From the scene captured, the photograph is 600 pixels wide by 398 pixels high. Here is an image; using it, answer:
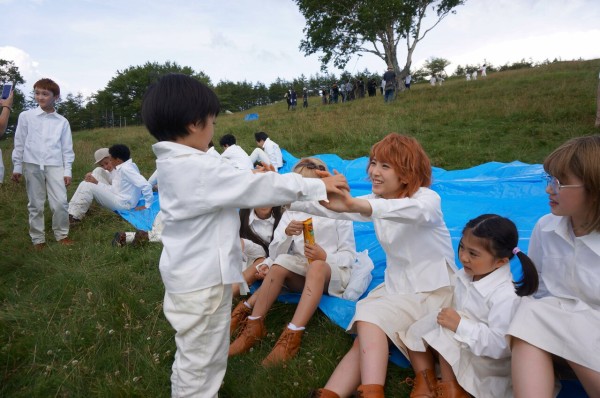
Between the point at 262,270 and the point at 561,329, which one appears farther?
the point at 262,270

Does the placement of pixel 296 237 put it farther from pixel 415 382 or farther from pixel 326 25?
pixel 326 25

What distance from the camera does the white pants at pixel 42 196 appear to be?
4711mm

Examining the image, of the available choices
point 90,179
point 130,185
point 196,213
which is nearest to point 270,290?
point 196,213

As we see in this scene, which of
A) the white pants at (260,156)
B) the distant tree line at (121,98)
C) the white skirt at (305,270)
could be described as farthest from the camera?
the distant tree line at (121,98)

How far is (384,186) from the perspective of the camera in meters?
2.37

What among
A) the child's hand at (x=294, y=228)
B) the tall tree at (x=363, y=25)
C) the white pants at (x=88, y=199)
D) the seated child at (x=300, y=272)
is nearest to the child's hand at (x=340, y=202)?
the seated child at (x=300, y=272)

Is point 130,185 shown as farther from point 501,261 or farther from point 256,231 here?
point 501,261

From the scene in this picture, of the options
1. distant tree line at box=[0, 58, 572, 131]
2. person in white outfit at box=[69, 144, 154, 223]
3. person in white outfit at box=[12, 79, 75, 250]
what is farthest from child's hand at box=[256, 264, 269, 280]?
distant tree line at box=[0, 58, 572, 131]

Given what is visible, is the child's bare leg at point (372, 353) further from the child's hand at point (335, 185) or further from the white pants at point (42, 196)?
the white pants at point (42, 196)

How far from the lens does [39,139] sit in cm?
468

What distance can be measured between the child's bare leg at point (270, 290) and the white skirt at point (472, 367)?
3.55 ft

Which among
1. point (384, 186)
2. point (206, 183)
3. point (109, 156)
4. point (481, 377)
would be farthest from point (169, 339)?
point (109, 156)

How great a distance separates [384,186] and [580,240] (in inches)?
39.5

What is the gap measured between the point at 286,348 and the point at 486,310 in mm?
1154
